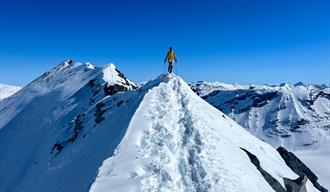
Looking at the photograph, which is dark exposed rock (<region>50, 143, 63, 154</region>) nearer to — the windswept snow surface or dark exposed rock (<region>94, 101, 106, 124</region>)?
dark exposed rock (<region>94, 101, 106, 124</region>)

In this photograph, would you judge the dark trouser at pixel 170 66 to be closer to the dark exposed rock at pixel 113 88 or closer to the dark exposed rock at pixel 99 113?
the dark exposed rock at pixel 99 113

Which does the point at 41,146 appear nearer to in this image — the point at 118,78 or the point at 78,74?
the point at 118,78

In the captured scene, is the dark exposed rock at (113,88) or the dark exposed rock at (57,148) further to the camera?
the dark exposed rock at (113,88)

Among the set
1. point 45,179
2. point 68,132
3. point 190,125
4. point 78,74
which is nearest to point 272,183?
point 190,125

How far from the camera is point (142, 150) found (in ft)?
74.5

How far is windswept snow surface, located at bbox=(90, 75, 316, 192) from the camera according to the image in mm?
19938

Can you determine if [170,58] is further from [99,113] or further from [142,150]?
[142,150]

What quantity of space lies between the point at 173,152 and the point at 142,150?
6.59 feet

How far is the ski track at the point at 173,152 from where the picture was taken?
2022 cm

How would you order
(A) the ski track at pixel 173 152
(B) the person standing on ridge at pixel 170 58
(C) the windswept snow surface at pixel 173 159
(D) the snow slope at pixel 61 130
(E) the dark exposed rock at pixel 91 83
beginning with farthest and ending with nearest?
(E) the dark exposed rock at pixel 91 83
(B) the person standing on ridge at pixel 170 58
(D) the snow slope at pixel 61 130
(A) the ski track at pixel 173 152
(C) the windswept snow surface at pixel 173 159

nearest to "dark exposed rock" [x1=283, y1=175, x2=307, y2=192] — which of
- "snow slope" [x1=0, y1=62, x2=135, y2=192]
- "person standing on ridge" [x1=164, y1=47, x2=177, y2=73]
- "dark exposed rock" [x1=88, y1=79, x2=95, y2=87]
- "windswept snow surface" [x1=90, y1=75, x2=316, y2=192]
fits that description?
"windswept snow surface" [x1=90, y1=75, x2=316, y2=192]

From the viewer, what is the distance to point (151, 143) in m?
23.8

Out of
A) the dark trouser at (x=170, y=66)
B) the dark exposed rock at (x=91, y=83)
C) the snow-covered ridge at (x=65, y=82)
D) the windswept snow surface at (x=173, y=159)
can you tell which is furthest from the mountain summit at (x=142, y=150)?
the dark exposed rock at (x=91, y=83)

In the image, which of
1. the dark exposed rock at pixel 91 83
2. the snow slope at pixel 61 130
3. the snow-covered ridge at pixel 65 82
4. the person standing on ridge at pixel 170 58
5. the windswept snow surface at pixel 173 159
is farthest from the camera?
the dark exposed rock at pixel 91 83
